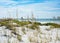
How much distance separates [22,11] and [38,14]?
0.24m

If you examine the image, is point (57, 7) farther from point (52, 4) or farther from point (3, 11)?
point (3, 11)

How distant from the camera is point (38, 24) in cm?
199

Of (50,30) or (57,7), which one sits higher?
(57,7)

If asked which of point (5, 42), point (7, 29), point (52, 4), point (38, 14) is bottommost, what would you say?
point (5, 42)

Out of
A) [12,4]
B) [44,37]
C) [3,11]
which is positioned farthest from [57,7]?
[3,11]

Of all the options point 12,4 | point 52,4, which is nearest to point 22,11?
point 12,4

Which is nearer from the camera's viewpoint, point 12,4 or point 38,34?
point 38,34

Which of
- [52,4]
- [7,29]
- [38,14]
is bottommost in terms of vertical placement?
[7,29]

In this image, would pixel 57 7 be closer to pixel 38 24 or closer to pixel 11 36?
pixel 38 24

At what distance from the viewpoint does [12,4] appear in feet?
6.61

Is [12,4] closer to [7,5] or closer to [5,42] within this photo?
[7,5]

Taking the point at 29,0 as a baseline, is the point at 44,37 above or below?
below

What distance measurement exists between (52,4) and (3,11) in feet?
2.51

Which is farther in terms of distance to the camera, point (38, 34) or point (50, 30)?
point (50, 30)
